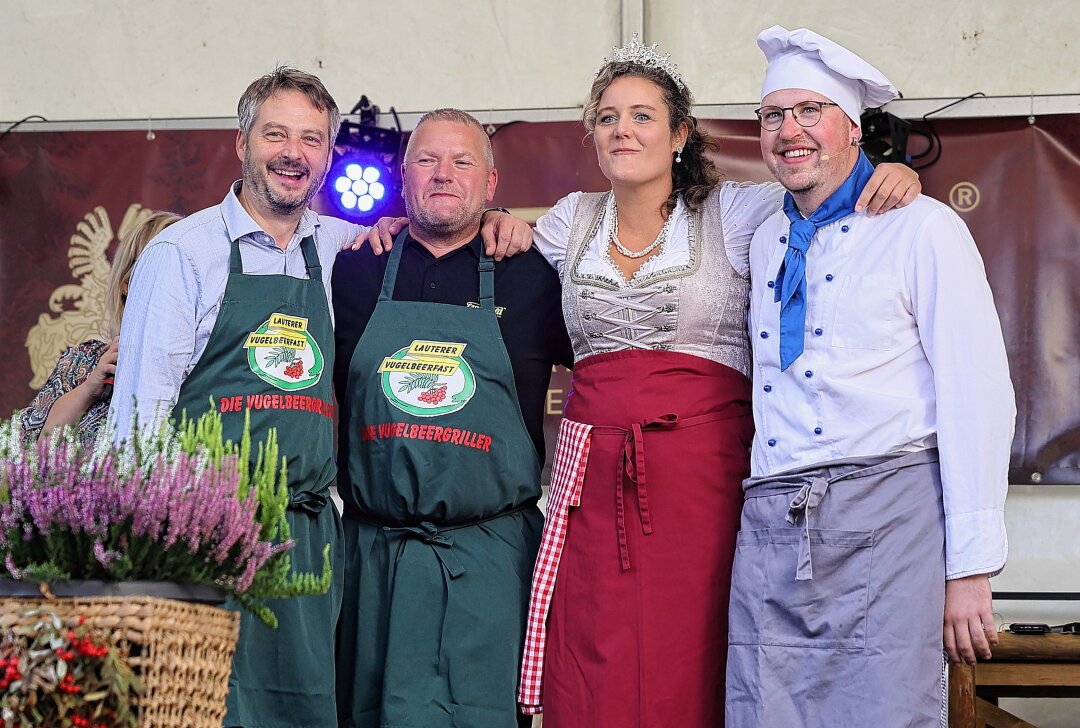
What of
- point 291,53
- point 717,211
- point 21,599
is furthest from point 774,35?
point 291,53

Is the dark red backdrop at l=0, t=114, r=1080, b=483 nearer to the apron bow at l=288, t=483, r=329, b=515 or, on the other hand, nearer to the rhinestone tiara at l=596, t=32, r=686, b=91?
the rhinestone tiara at l=596, t=32, r=686, b=91

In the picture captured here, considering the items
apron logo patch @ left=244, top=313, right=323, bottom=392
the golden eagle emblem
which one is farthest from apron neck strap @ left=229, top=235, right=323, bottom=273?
the golden eagle emblem

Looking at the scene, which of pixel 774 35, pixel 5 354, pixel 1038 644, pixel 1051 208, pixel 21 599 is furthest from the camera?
pixel 5 354

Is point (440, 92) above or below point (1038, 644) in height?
above

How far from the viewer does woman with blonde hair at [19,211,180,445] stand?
9.52ft

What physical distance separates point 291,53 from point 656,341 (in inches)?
94.4

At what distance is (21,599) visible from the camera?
4.59 ft

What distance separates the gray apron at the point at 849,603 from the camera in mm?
2115

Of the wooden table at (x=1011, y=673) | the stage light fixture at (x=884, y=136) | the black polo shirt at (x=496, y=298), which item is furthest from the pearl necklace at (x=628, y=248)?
the wooden table at (x=1011, y=673)

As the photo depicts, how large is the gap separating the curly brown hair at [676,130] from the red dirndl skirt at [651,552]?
390 millimetres

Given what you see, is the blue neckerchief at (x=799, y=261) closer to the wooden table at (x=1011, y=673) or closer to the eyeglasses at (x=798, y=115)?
the eyeglasses at (x=798, y=115)

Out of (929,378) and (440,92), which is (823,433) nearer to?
(929,378)

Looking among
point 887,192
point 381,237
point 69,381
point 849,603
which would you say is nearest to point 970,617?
point 849,603

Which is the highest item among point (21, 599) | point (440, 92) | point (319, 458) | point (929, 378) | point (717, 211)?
point (440, 92)
